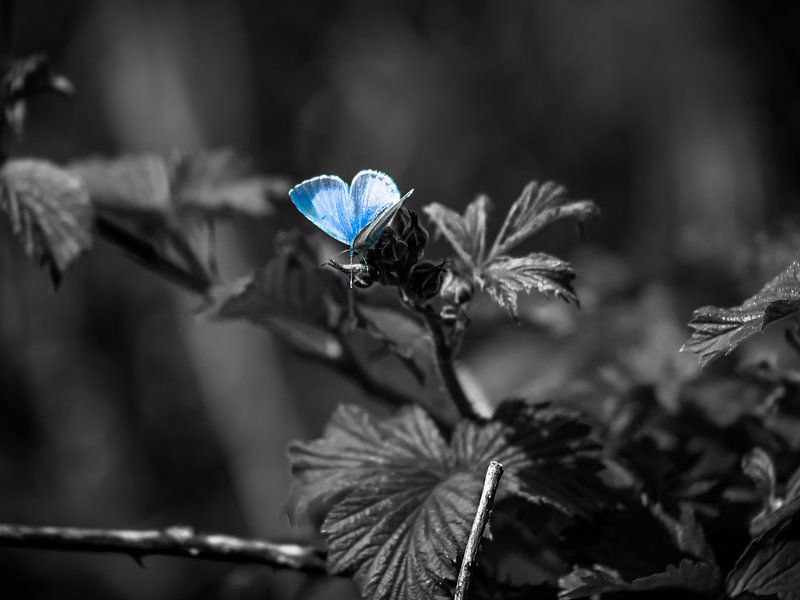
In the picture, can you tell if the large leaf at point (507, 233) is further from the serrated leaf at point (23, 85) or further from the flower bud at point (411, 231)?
the serrated leaf at point (23, 85)

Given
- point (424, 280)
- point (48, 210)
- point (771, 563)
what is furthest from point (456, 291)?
point (48, 210)

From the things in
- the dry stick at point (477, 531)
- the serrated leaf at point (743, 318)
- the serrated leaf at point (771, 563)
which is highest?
the serrated leaf at point (743, 318)

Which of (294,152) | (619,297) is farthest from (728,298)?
(294,152)

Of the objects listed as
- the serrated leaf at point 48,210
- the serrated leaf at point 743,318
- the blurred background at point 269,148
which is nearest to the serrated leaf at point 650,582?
the serrated leaf at point 743,318

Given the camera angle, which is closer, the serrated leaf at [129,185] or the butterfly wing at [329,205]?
the butterfly wing at [329,205]

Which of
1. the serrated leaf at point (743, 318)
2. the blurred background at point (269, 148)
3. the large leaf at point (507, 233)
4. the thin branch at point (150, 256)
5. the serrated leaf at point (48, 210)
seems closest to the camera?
the serrated leaf at point (743, 318)

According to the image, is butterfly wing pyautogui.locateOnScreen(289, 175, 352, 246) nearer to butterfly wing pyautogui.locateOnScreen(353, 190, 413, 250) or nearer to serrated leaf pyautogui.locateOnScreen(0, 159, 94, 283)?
butterfly wing pyautogui.locateOnScreen(353, 190, 413, 250)
